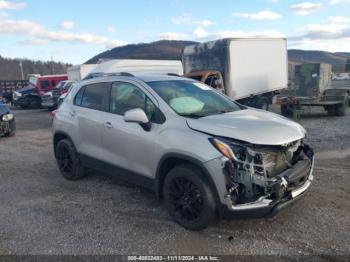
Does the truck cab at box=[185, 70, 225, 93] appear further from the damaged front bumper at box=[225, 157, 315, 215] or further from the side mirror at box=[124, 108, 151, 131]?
the damaged front bumper at box=[225, 157, 315, 215]

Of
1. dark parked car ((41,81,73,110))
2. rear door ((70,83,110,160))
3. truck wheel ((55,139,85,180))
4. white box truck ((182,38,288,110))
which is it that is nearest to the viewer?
rear door ((70,83,110,160))

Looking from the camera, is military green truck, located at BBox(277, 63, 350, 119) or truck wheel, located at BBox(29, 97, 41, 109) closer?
military green truck, located at BBox(277, 63, 350, 119)

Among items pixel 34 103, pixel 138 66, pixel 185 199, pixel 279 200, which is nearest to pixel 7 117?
pixel 185 199

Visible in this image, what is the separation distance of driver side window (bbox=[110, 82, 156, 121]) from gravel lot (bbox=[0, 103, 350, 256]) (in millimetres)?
1341

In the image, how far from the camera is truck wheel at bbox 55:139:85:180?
5846 mm

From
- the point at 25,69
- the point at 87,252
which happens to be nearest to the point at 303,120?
the point at 87,252

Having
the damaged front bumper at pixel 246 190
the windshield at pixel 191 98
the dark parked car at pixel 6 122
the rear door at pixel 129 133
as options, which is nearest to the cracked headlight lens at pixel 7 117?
the dark parked car at pixel 6 122

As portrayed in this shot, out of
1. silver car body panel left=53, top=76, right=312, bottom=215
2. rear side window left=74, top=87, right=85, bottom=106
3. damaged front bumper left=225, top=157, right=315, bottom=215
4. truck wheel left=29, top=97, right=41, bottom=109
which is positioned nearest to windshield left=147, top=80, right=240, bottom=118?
silver car body panel left=53, top=76, right=312, bottom=215

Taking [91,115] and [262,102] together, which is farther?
[262,102]

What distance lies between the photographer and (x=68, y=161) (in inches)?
238

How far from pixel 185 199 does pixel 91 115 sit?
86.1 inches

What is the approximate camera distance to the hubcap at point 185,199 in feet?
12.7

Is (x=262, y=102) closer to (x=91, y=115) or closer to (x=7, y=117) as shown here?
(x=7, y=117)

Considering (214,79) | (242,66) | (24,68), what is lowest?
(214,79)
